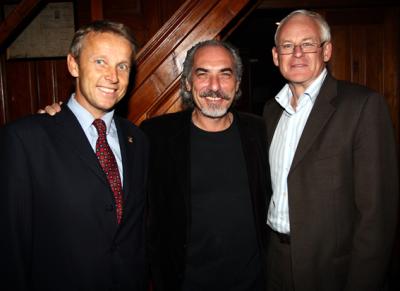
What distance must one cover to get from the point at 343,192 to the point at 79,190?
1266mm

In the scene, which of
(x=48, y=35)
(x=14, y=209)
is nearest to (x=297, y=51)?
(x=14, y=209)

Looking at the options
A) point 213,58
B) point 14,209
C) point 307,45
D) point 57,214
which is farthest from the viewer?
point 213,58

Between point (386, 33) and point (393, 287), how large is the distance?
9.02 ft

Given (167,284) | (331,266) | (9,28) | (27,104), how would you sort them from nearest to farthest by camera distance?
(331,266) → (167,284) → (9,28) → (27,104)

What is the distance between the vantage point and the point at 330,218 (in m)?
1.69

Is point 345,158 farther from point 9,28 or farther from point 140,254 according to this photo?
point 9,28

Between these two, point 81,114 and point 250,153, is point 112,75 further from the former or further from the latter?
point 250,153

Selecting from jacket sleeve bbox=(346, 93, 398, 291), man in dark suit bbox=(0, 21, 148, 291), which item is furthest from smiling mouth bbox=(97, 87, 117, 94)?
jacket sleeve bbox=(346, 93, 398, 291)

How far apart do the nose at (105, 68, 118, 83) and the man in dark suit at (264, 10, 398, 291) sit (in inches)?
37.9

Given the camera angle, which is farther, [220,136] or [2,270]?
[220,136]

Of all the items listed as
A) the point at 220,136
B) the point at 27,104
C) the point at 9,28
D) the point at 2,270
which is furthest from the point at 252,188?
the point at 27,104

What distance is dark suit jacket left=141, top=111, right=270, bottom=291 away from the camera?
76.0 inches

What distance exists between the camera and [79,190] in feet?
4.78

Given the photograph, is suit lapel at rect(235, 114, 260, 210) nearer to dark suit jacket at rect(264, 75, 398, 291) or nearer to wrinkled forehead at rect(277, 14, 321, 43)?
dark suit jacket at rect(264, 75, 398, 291)
